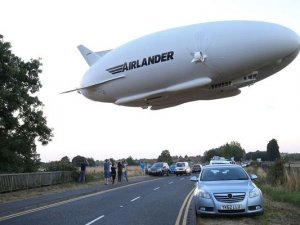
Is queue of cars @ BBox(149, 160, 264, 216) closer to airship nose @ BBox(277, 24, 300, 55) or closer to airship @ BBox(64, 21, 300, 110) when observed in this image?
airship @ BBox(64, 21, 300, 110)

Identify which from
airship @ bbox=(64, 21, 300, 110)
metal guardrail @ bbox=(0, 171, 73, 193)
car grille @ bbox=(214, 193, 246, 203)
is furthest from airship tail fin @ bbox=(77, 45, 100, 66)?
metal guardrail @ bbox=(0, 171, 73, 193)

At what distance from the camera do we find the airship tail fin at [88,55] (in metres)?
13.7

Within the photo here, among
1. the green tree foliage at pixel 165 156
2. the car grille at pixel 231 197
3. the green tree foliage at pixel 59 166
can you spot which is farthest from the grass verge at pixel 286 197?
the green tree foliage at pixel 165 156

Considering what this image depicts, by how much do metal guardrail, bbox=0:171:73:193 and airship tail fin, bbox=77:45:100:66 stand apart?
44.4 ft

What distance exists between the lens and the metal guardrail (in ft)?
85.7

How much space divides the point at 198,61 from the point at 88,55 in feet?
16.9

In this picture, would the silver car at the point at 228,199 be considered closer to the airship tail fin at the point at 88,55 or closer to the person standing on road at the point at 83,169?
the airship tail fin at the point at 88,55

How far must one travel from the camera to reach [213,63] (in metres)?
9.98

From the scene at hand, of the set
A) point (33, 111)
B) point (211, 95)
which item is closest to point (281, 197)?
point (211, 95)

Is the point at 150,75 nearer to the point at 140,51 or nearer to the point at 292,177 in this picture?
the point at 140,51

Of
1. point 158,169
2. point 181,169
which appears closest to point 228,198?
point 158,169

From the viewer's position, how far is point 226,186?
1380 centimetres

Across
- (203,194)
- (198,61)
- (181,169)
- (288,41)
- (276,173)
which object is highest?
(181,169)

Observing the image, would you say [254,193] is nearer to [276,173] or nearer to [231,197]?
[231,197]
